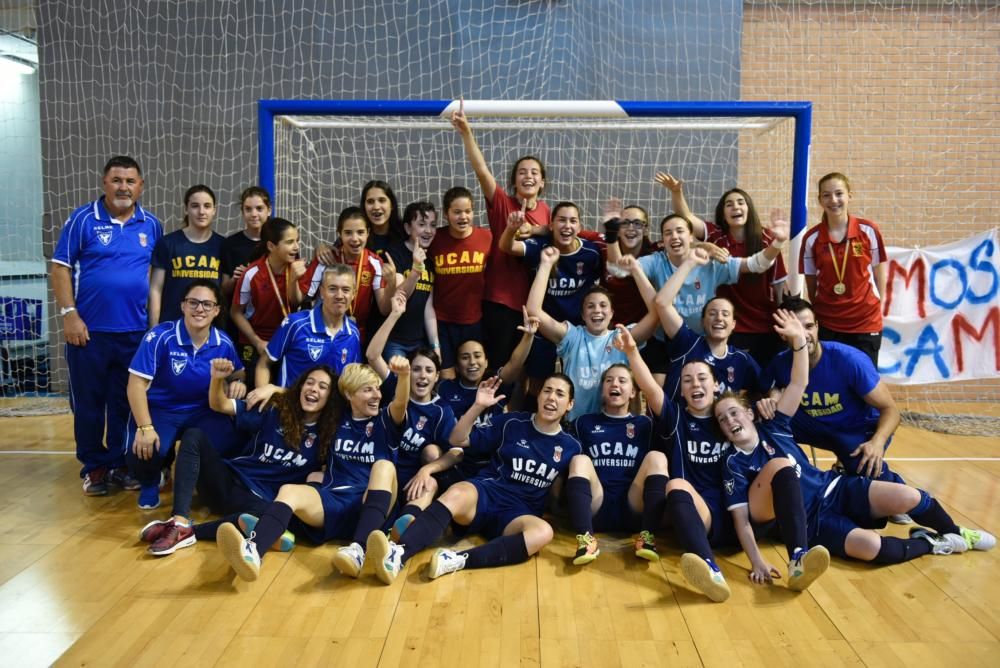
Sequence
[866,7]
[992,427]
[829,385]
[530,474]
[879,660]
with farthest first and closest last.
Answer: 1. [866,7]
2. [992,427]
3. [829,385]
4. [530,474]
5. [879,660]

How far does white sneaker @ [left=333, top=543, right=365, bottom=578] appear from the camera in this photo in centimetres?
279

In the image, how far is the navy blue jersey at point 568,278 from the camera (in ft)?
12.8

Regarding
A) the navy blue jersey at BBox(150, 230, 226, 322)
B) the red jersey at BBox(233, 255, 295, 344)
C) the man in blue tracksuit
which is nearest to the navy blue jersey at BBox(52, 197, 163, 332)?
the man in blue tracksuit

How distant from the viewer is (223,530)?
8.76 ft

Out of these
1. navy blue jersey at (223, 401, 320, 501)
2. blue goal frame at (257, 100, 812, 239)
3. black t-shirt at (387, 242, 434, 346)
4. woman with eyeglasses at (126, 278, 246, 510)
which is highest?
blue goal frame at (257, 100, 812, 239)

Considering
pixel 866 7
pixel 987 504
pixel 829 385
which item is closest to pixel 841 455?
pixel 829 385

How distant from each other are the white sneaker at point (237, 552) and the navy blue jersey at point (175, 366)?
43.5 inches

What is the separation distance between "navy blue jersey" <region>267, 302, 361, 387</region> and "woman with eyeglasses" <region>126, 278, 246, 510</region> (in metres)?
0.22

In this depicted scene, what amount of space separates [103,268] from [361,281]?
1259 millimetres

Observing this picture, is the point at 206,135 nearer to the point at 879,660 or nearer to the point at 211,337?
the point at 211,337

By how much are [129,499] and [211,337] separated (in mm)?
907

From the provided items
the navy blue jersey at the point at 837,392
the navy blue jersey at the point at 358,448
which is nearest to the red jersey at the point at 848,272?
the navy blue jersey at the point at 837,392

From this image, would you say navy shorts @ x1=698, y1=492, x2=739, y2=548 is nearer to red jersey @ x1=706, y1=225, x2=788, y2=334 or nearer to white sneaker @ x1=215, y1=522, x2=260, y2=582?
red jersey @ x1=706, y1=225, x2=788, y2=334

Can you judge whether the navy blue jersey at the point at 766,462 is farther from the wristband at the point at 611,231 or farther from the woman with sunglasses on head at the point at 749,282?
the wristband at the point at 611,231
